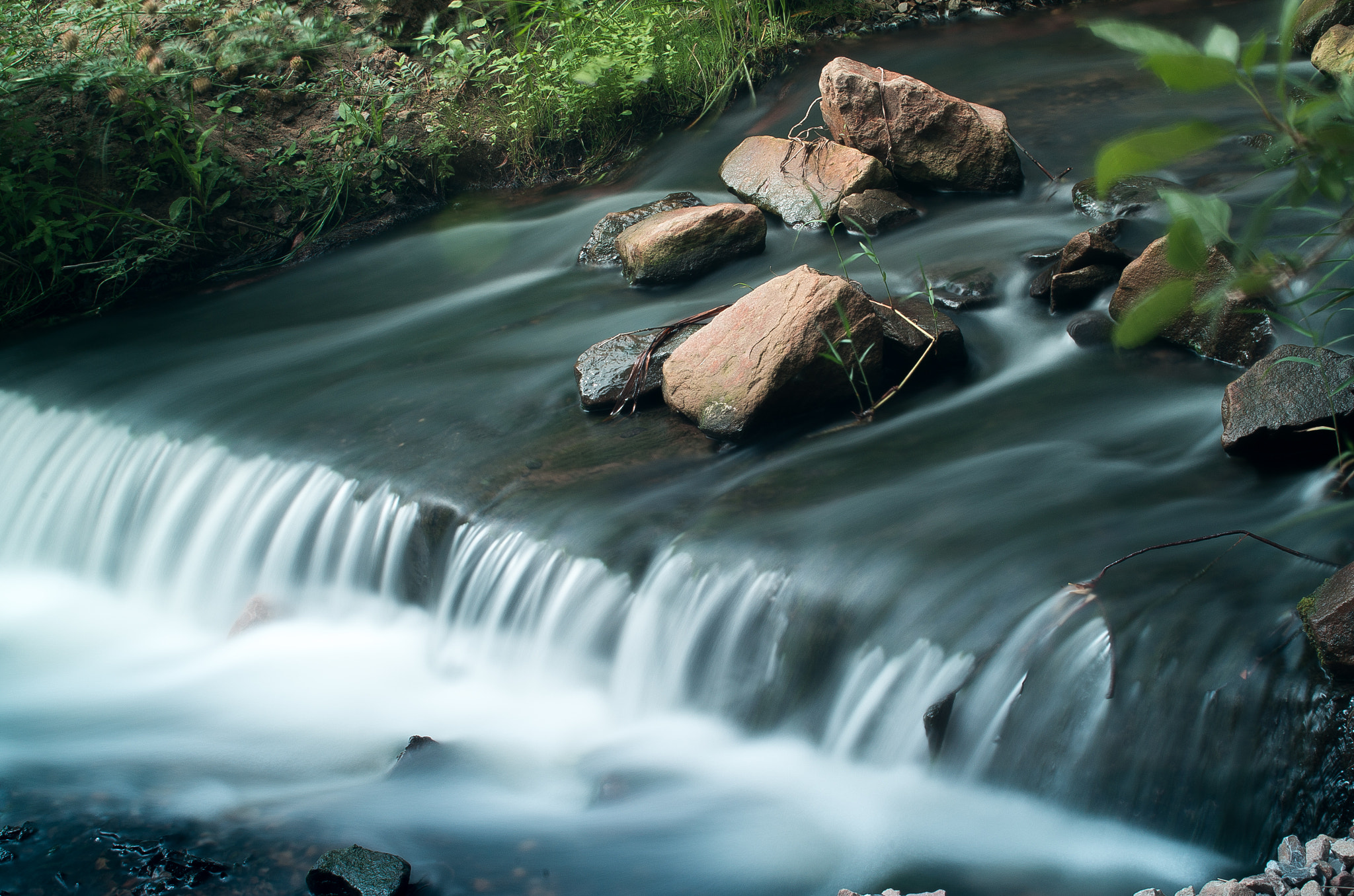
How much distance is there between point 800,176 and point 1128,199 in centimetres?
150

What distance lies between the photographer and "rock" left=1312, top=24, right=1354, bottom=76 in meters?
4.59

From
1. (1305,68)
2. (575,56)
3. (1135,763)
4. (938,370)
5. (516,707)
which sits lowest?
(516,707)

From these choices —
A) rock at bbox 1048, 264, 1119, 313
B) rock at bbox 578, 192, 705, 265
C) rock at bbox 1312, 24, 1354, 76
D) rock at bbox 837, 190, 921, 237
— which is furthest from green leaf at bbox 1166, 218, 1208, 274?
rock at bbox 1312, 24, 1354, 76

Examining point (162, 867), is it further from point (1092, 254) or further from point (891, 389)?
point (1092, 254)

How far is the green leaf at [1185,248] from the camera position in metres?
0.75

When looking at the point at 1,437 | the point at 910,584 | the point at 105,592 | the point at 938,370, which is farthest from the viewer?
the point at 1,437

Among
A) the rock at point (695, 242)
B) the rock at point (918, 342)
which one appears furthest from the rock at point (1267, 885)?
the rock at point (695, 242)

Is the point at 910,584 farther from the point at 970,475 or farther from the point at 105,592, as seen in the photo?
the point at 105,592

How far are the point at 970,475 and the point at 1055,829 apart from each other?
3.63ft

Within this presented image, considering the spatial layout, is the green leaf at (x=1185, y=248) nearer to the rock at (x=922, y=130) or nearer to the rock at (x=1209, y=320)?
the rock at (x=1209, y=320)

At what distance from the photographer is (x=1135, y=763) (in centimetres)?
207

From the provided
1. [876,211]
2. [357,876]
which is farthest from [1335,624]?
[876,211]

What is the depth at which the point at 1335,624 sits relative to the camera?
1890 mm

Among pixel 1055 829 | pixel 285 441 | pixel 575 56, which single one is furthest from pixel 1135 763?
pixel 575 56
